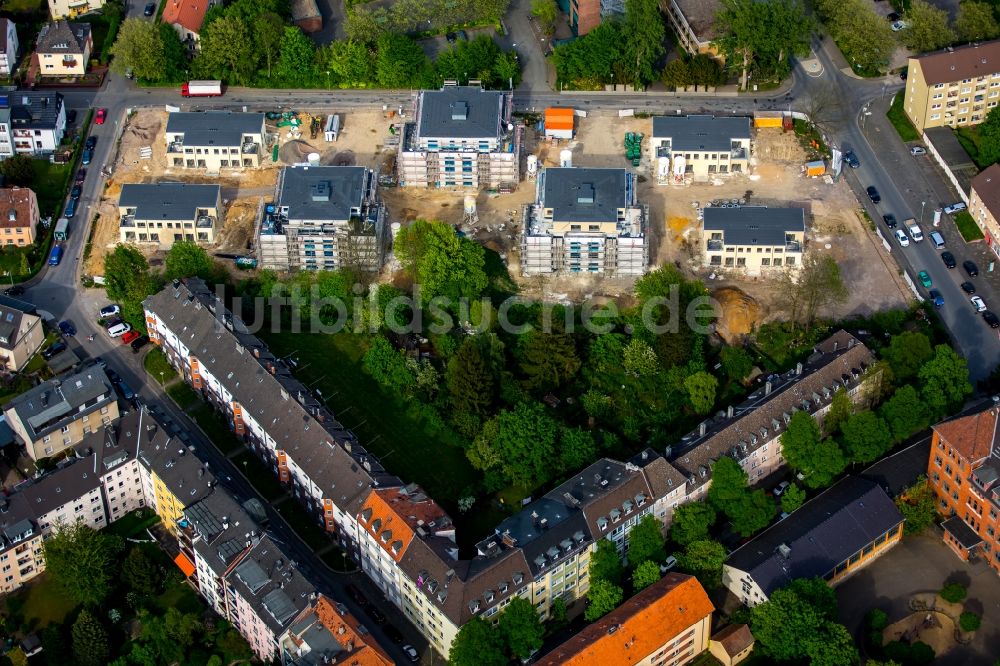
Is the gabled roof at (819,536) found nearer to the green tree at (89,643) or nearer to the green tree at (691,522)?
the green tree at (691,522)

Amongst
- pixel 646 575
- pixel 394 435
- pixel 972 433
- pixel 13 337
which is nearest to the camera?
pixel 646 575

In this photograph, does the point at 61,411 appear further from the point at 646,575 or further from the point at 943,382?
the point at 943,382

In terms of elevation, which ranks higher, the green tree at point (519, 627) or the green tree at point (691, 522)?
the green tree at point (691, 522)

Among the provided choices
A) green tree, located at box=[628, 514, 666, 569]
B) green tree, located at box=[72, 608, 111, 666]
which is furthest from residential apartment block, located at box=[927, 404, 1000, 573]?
green tree, located at box=[72, 608, 111, 666]

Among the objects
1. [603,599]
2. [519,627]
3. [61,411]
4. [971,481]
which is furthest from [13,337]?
[971,481]

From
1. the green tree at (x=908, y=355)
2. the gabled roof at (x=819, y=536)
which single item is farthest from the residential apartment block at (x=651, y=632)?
the green tree at (x=908, y=355)

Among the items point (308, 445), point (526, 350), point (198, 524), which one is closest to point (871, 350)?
point (526, 350)
